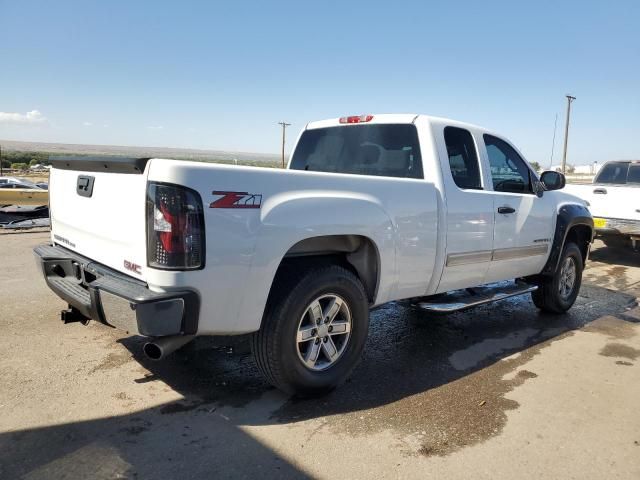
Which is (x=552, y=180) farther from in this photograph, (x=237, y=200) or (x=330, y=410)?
(x=237, y=200)

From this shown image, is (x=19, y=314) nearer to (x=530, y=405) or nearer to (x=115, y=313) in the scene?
(x=115, y=313)

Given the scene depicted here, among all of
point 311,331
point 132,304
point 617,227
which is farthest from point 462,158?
point 617,227

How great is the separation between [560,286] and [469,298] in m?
→ 1.94

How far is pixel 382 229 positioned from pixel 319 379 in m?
1.13

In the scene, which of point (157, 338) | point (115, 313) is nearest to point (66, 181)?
point (115, 313)

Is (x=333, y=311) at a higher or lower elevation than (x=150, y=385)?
higher

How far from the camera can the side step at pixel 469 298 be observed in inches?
167

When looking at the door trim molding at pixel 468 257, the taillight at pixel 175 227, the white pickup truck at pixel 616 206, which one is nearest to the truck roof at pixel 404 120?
the door trim molding at pixel 468 257

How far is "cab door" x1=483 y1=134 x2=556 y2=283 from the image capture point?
4746 mm

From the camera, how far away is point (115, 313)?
2848mm

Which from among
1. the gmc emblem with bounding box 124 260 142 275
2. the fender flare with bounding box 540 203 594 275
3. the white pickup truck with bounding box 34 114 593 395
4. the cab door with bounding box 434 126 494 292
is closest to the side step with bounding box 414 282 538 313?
the white pickup truck with bounding box 34 114 593 395

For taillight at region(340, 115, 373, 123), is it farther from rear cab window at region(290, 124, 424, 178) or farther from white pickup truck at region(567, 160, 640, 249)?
white pickup truck at region(567, 160, 640, 249)

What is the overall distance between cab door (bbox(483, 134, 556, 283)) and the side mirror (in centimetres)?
11

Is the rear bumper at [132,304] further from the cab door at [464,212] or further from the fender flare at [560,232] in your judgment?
the fender flare at [560,232]
